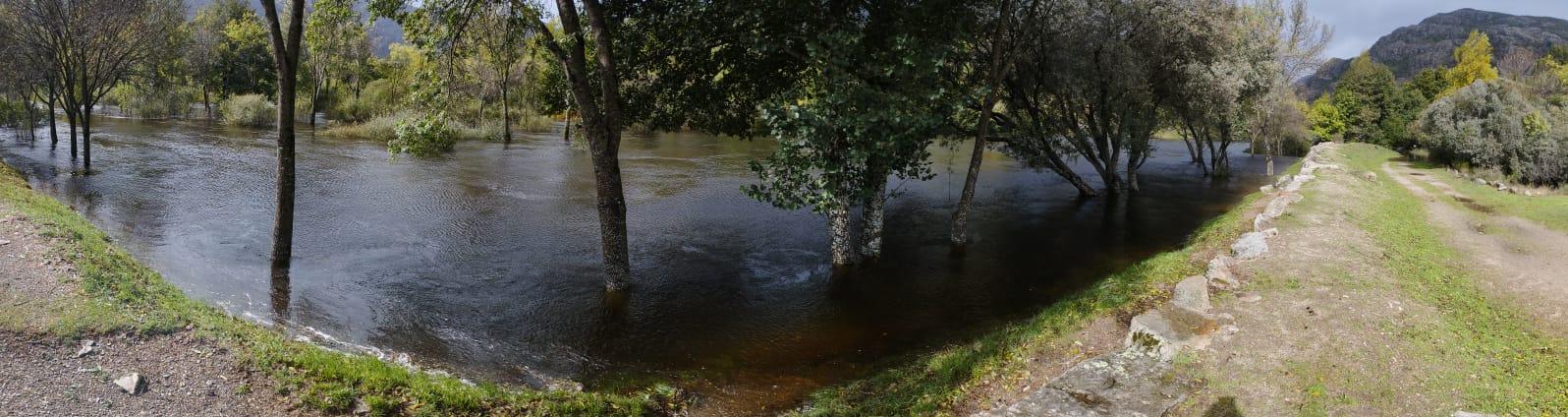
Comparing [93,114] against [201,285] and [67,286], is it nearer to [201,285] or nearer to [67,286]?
[201,285]

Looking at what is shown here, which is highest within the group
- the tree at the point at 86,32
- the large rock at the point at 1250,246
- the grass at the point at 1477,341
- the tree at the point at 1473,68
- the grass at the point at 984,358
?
the tree at the point at 1473,68

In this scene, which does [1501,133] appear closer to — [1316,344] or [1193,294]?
[1193,294]

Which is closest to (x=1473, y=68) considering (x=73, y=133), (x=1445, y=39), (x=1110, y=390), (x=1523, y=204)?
(x=1523, y=204)

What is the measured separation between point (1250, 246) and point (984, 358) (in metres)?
7.08

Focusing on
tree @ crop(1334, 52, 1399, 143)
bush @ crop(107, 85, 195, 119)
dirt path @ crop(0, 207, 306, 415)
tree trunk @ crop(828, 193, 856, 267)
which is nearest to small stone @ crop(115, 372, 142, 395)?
dirt path @ crop(0, 207, 306, 415)

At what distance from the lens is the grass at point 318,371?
677cm

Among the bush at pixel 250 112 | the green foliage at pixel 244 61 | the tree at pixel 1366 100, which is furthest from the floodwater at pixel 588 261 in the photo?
the tree at pixel 1366 100

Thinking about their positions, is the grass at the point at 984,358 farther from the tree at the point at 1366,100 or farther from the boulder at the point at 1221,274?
the tree at the point at 1366,100

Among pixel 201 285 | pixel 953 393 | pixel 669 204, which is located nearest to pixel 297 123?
pixel 669 204

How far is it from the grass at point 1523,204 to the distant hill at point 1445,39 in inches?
3558

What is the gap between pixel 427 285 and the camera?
12422mm

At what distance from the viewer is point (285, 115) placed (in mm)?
11430

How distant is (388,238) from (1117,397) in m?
14.4

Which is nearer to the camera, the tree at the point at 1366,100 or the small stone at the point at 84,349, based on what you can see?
the small stone at the point at 84,349
